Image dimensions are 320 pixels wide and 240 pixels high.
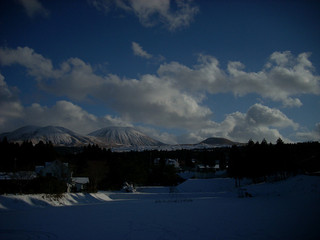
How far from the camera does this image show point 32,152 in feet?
230

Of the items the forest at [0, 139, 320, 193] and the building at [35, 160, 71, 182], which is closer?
the forest at [0, 139, 320, 193]

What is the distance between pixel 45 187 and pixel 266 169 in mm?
39895

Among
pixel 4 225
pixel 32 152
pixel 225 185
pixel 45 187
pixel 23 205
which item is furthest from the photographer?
pixel 32 152

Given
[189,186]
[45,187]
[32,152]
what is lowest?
[189,186]

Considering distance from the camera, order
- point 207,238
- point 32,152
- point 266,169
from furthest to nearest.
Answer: point 32,152 → point 266,169 → point 207,238

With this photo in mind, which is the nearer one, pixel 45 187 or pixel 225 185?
pixel 45 187

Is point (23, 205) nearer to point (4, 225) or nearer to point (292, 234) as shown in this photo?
point (4, 225)

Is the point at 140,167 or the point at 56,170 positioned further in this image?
the point at 140,167

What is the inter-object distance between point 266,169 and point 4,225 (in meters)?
44.9

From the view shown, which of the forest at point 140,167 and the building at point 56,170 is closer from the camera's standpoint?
the forest at point 140,167

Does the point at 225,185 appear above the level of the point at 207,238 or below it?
below

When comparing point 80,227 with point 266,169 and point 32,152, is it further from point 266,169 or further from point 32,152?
point 32,152

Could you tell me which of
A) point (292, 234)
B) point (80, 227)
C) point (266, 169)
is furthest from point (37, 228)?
point (266, 169)

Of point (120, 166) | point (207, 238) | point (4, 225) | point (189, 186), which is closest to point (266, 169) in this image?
point (189, 186)
